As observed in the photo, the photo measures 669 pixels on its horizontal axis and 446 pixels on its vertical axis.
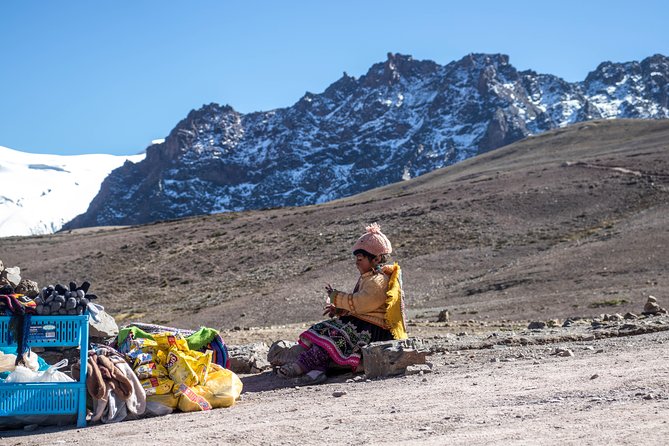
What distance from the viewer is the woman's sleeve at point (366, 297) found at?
955 centimetres

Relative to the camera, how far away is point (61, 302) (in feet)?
25.0

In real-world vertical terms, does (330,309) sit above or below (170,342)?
above

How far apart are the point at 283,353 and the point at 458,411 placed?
4099 millimetres

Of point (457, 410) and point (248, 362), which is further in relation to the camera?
point (248, 362)

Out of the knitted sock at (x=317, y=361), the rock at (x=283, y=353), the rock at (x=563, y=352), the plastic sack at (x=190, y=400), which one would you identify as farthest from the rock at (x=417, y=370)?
the plastic sack at (x=190, y=400)

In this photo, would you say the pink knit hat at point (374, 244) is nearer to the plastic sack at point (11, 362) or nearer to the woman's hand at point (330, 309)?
the woman's hand at point (330, 309)

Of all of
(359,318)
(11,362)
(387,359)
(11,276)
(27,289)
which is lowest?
(387,359)

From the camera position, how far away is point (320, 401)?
7.81m

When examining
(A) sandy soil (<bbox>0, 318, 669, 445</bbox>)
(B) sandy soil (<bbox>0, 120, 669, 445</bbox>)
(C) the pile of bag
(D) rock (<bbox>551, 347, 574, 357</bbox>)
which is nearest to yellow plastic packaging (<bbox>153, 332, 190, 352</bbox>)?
(C) the pile of bag

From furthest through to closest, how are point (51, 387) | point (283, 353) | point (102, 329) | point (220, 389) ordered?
point (102, 329) < point (283, 353) < point (220, 389) < point (51, 387)

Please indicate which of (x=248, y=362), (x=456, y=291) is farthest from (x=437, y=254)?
(x=248, y=362)

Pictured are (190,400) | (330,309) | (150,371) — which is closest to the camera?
(190,400)

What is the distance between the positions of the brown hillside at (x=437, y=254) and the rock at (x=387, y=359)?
14.2 m

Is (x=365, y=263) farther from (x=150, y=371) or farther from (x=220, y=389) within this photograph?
(x=150, y=371)
